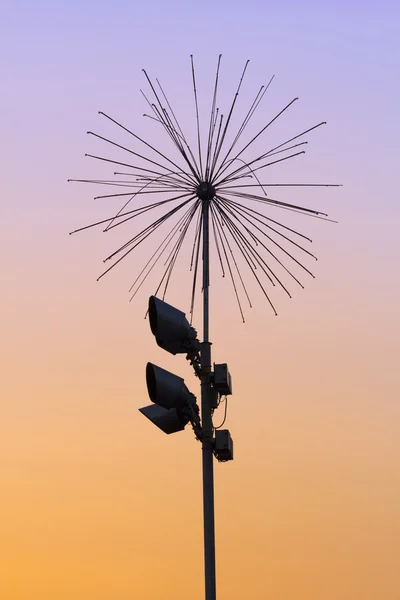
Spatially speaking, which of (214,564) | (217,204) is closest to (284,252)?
(217,204)

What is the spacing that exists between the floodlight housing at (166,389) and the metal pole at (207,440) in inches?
16.1

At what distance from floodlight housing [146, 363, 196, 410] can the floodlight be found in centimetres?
19

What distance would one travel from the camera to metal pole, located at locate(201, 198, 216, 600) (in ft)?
64.4

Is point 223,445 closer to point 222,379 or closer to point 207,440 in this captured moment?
point 207,440

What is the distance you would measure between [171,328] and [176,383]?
93 centimetres

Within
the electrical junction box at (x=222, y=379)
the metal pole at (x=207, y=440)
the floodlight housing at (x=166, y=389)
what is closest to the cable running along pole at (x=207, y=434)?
the metal pole at (x=207, y=440)

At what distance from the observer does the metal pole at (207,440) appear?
1964 centimetres

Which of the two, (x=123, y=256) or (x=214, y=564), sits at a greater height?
(x=123, y=256)

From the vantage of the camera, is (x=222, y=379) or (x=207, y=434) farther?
(x=207, y=434)

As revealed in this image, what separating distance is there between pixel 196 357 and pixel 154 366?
93 centimetres

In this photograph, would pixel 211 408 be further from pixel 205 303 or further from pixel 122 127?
pixel 122 127

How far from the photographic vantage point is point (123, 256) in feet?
68.9

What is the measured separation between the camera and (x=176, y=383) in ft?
67.0

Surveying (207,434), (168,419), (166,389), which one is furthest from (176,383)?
(207,434)
